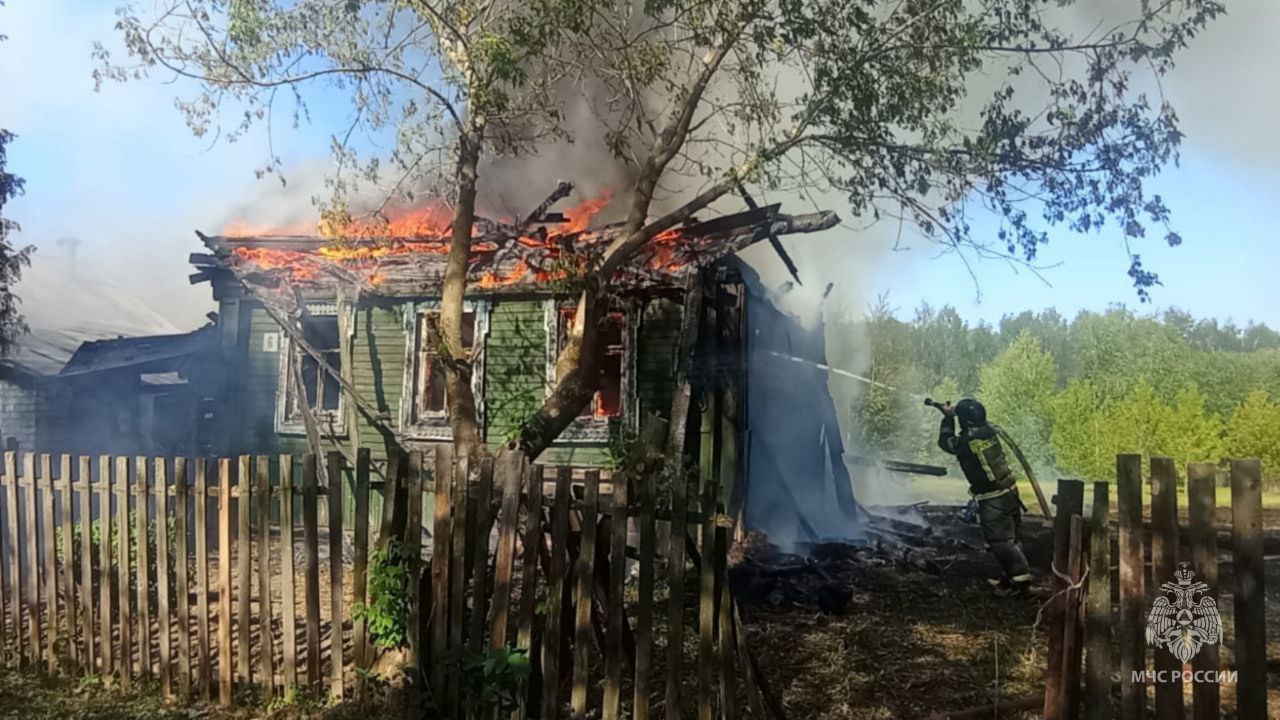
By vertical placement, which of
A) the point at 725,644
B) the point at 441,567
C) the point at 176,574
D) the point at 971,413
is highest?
the point at 971,413

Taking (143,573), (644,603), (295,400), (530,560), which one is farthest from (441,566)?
(295,400)

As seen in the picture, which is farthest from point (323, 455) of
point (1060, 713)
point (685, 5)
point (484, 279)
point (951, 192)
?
point (1060, 713)

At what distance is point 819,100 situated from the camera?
7535mm

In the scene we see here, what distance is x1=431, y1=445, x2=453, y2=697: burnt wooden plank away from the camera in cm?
444

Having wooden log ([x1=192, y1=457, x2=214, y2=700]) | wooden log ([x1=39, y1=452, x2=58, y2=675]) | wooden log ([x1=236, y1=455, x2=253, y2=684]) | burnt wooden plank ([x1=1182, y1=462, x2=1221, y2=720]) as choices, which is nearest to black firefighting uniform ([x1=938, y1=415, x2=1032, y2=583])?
burnt wooden plank ([x1=1182, y1=462, x2=1221, y2=720])

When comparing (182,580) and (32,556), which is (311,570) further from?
(32,556)

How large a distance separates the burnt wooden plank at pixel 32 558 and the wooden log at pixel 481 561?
376 centimetres

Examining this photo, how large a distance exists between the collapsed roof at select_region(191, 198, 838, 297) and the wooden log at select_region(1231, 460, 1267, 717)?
7308mm

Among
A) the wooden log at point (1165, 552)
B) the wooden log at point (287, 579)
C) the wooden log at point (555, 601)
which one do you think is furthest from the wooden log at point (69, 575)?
the wooden log at point (1165, 552)

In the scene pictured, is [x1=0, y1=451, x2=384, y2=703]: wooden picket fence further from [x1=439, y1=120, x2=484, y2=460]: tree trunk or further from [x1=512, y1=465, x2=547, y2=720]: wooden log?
[x1=439, y1=120, x2=484, y2=460]: tree trunk

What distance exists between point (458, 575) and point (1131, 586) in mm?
3340

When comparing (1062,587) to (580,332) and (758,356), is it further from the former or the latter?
(758,356)

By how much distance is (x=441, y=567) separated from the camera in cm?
450

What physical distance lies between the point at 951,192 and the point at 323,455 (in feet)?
32.8
